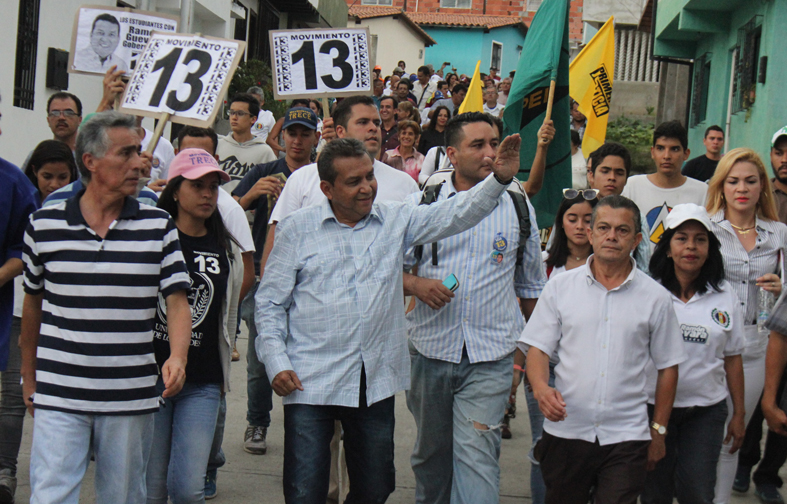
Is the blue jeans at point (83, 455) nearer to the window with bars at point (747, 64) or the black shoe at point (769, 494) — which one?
the black shoe at point (769, 494)

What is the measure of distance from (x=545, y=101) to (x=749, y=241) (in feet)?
5.79

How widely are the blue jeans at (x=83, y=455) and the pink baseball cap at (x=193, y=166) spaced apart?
3.91 ft

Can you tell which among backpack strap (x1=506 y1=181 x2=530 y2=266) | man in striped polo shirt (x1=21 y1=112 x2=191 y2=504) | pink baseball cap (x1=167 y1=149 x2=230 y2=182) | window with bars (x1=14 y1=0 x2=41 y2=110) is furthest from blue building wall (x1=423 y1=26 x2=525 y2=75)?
man in striped polo shirt (x1=21 y1=112 x2=191 y2=504)

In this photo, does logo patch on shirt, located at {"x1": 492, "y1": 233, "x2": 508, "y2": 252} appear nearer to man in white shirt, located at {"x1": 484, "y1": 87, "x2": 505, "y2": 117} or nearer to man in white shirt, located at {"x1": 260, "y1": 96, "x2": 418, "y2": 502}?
man in white shirt, located at {"x1": 260, "y1": 96, "x2": 418, "y2": 502}

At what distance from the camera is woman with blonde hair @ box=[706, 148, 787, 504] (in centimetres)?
537

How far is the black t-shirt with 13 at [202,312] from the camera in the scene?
4301mm

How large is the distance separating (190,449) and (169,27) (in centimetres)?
358

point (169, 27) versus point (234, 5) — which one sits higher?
point (234, 5)

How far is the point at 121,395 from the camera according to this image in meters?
3.76

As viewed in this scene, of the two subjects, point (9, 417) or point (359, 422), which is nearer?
point (359, 422)

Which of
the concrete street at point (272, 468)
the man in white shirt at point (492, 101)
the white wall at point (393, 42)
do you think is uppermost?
the white wall at point (393, 42)

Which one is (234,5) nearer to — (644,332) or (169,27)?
(169,27)

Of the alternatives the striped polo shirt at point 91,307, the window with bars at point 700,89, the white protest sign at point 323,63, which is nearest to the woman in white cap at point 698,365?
the striped polo shirt at point 91,307

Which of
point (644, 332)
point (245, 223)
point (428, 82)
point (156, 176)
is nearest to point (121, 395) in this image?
point (245, 223)
